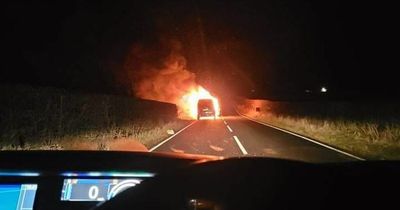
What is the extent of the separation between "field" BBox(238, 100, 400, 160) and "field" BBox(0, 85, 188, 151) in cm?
841

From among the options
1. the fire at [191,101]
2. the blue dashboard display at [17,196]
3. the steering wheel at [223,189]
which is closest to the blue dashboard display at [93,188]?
the blue dashboard display at [17,196]

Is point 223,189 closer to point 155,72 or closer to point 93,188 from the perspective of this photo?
point 93,188

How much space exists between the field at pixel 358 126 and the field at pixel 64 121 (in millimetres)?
8406

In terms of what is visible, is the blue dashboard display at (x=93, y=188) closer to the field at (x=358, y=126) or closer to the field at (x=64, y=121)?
the field at (x=64, y=121)

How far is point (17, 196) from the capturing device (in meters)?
3.53

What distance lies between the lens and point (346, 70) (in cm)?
8262

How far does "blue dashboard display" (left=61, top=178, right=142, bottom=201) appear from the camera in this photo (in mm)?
3547

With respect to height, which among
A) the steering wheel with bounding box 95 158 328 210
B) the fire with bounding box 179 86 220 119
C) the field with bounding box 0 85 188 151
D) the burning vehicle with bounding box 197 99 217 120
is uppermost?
the fire with bounding box 179 86 220 119

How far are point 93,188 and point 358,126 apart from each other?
26033mm

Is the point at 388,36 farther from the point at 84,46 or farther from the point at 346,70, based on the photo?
the point at 84,46

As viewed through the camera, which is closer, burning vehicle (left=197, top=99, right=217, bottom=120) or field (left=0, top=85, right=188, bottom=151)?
field (left=0, top=85, right=188, bottom=151)

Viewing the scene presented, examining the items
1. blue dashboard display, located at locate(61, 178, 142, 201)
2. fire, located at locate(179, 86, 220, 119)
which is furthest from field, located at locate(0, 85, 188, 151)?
fire, located at locate(179, 86, 220, 119)

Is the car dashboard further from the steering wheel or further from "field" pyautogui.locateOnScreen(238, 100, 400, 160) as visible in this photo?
"field" pyautogui.locateOnScreen(238, 100, 400, 160)

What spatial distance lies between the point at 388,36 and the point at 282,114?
23501 millimetres
